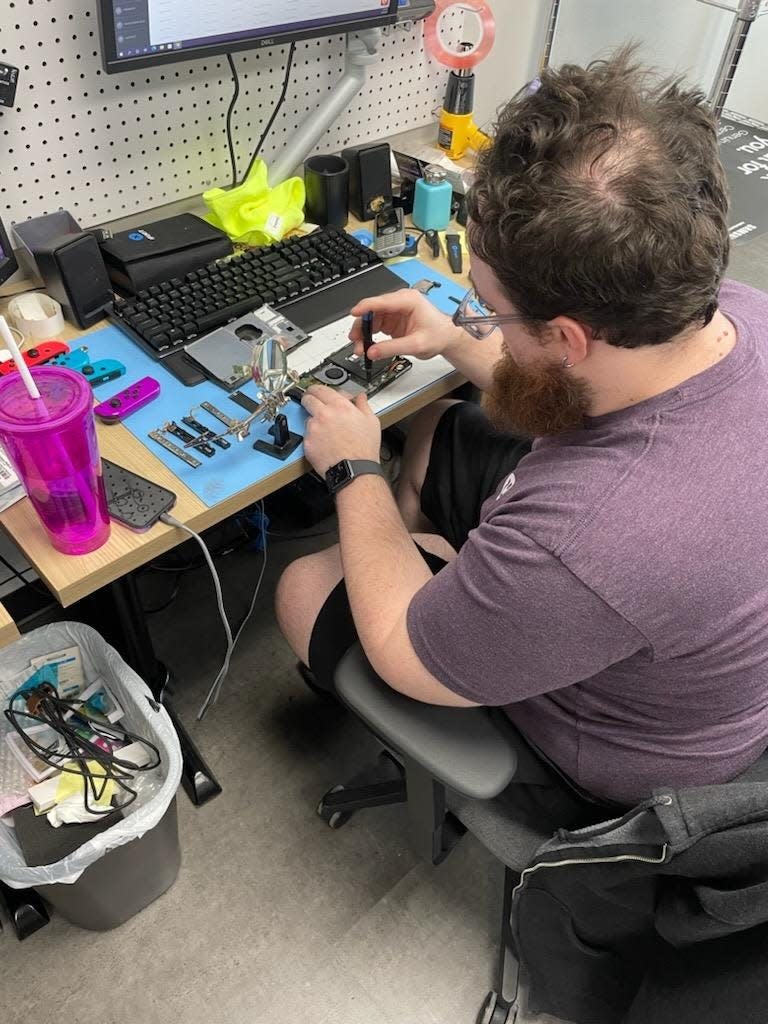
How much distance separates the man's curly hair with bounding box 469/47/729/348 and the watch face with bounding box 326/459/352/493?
347 mm

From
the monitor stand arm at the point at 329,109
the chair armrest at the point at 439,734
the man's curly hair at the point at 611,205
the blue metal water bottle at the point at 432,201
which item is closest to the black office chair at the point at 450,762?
the chair armrest at the point at 439,734

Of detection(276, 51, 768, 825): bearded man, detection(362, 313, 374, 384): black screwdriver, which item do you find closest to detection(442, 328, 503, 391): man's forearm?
detection(362, 313, 374, 384): black screwdriver

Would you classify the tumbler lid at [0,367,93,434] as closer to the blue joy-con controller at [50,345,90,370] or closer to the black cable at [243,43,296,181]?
the blue joy-con controller at [50,345,90,370]

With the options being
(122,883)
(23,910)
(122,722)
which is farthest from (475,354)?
(23,910)

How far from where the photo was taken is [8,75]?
109cm

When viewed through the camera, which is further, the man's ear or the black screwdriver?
the black screwdriver

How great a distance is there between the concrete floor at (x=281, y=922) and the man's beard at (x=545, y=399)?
2.50 ft

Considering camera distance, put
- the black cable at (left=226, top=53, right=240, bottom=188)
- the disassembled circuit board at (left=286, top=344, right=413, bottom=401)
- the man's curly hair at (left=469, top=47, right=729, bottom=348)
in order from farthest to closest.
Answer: the black cable at (left=226, top=53, right=240, bottom=188), the disassembled circuit board at (left=286, top=344, right=413, bottom=401), the man's curly hair at (left=469, top=47, right=729, bottom=348)

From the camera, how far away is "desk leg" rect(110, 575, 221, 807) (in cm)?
125

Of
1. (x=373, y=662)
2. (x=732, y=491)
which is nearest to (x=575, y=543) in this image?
(x=732, y=491)

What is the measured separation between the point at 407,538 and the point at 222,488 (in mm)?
242

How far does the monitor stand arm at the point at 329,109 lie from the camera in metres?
1.46

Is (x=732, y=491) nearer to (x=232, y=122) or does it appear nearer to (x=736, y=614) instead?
(x=736, y=614)

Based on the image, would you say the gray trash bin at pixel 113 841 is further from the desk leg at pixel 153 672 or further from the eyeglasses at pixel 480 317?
the eyeglasses at pixel 480 317
